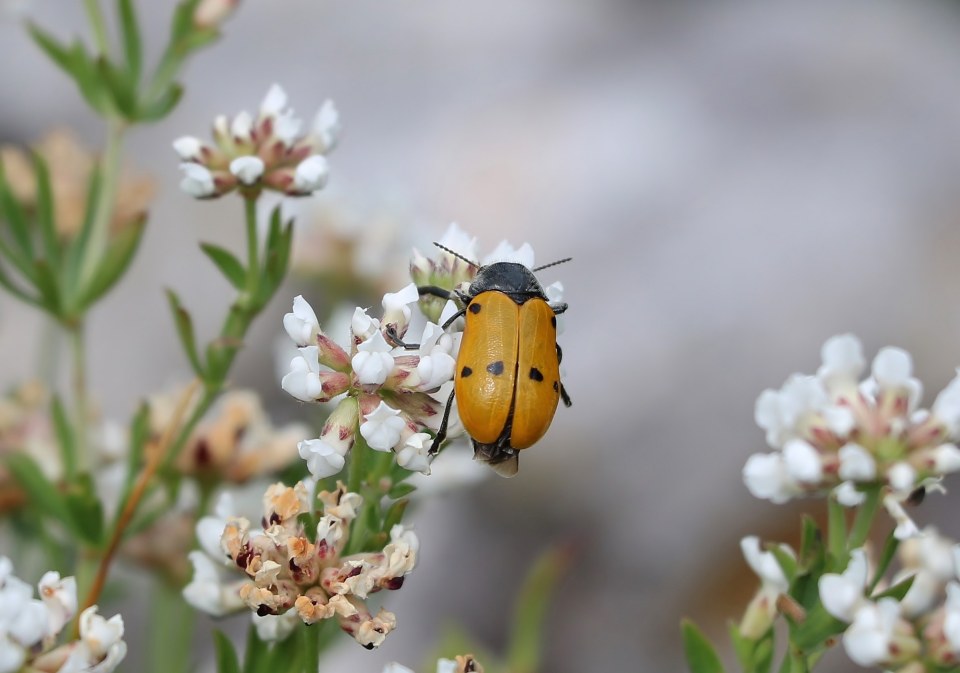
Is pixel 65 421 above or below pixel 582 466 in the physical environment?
below

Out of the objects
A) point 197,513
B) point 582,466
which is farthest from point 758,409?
point 582,466

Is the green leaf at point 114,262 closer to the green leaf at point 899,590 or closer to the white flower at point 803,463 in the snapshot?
the white flower at point 803,463

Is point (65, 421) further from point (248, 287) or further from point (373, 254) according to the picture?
point (373, 254)

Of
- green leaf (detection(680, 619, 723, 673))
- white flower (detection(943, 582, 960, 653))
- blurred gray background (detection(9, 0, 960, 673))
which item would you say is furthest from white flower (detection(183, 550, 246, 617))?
blurred gray background (detection(9, 0, 960, 673))

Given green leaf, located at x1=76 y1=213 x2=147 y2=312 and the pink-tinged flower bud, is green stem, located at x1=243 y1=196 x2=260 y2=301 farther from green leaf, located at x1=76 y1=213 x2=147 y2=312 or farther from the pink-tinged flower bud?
the pink-tinged flower bud

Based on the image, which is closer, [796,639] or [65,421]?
[796,639]

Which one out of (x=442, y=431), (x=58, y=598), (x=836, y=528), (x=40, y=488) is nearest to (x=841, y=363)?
(x=836, y=528)
